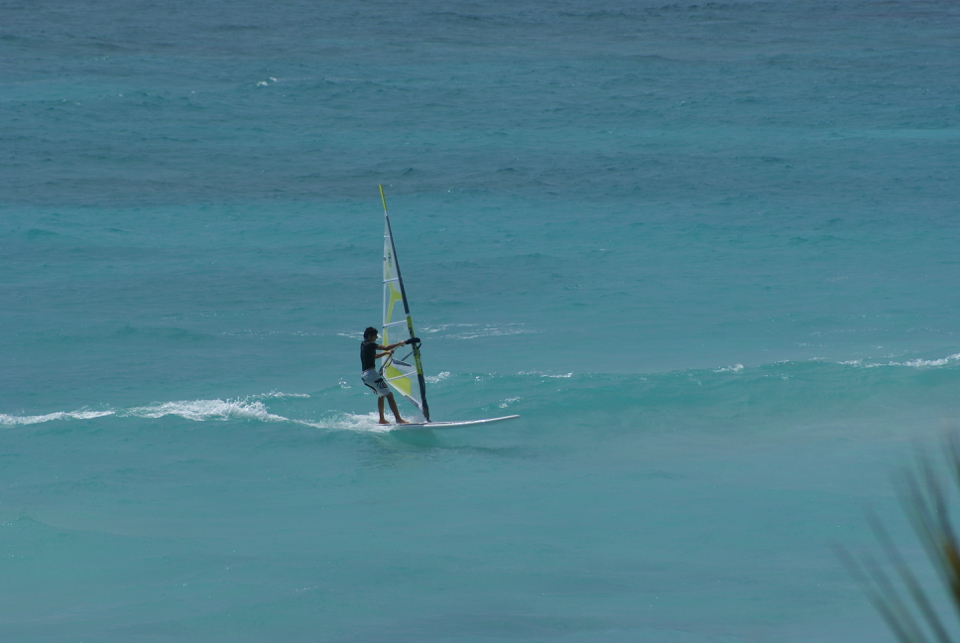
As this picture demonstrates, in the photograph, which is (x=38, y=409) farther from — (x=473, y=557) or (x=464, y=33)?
(x=464, y=33)

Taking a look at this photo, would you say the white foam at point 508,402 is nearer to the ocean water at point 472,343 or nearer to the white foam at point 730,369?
the ocean water at point 472,343

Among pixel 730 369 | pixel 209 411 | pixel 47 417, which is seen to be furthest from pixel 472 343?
pixel 47 417

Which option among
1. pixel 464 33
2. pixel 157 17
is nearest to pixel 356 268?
pixel 464 33

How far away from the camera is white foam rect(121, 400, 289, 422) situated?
14.2 meters

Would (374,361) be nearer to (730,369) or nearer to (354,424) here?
(354,424)

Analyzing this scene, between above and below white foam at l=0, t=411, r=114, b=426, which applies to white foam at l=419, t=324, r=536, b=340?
above

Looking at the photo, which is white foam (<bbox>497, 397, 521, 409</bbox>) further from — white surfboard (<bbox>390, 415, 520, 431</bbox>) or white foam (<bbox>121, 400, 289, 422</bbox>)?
white foam (<bbox>121, 400, 289, 422</bbox>)

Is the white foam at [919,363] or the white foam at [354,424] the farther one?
the white foam at [919,363]

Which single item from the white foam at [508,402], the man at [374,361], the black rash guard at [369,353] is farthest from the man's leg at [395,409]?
the white foam at [508,402]

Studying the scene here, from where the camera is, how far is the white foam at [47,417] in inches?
555

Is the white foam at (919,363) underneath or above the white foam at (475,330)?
underneath

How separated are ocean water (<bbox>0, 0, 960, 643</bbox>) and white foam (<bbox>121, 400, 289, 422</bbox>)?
0.06m

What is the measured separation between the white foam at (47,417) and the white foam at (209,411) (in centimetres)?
41

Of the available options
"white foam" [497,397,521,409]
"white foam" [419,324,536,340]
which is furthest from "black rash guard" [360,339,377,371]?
"white foam" [419,324,536,340]
